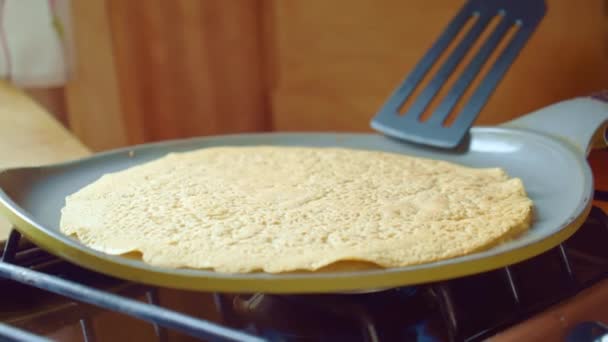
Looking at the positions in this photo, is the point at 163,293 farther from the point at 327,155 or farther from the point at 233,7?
the point at 233,7

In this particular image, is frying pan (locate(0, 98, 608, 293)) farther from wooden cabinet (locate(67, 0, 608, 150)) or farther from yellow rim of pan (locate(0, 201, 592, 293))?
wooden cabinet (locate(67, 0, 608, 150))

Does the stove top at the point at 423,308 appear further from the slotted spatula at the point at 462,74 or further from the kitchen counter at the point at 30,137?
the kitchen counter at the point at 30,137

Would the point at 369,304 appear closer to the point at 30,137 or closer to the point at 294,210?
the point at 294,210

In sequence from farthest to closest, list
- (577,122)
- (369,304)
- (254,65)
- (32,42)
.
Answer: (254,65), (32,42), (577,122), (369,304)

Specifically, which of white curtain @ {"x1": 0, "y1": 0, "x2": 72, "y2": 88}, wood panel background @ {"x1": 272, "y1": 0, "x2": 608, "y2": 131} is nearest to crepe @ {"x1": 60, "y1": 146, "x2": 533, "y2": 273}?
wood panel background @ {"x1": 272, "y1": 0, "x2": 608, "y2": 131}

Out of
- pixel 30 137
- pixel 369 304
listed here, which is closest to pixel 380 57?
pixel 30 137
